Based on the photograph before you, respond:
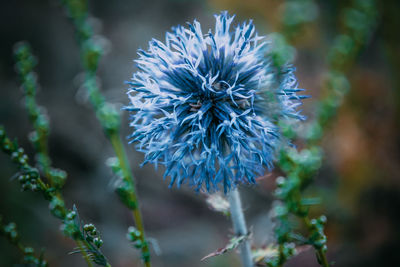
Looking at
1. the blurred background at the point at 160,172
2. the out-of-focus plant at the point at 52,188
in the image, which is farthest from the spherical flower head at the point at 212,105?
the blurred background at the point at 160,172

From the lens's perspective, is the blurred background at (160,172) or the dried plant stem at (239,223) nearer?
the dried plant stem at (239,223)

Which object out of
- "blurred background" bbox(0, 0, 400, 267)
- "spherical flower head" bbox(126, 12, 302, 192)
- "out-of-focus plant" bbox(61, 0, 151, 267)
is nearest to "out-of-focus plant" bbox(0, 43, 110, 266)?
"out-of-focus plant" bbox(61, 0, 151, 267)

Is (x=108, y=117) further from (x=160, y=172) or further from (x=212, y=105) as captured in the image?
(x=160, y=172)

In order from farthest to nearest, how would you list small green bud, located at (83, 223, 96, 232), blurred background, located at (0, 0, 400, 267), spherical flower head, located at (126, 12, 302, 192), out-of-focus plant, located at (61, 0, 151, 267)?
blurred background, located at (0, 0, 400, 267)
spherical flower head, located at (126, 12, 302, 192)
out-of-focus plant, located at (61, 0, 151, 267)
small green bud, located at (83, 223, 96, 232)

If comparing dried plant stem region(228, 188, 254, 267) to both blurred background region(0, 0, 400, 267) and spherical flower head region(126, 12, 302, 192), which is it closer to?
spherical flower head region(126, 12, 302, 192)

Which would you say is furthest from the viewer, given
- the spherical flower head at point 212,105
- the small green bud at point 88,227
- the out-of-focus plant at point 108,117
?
the spherical flower head at point 212,105

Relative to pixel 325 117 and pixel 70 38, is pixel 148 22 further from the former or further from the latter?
pixel 325 117

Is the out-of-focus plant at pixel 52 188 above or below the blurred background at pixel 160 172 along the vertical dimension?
below

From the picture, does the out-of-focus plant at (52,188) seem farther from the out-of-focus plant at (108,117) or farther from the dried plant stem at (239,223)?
the dried plant stem at (239,223)
